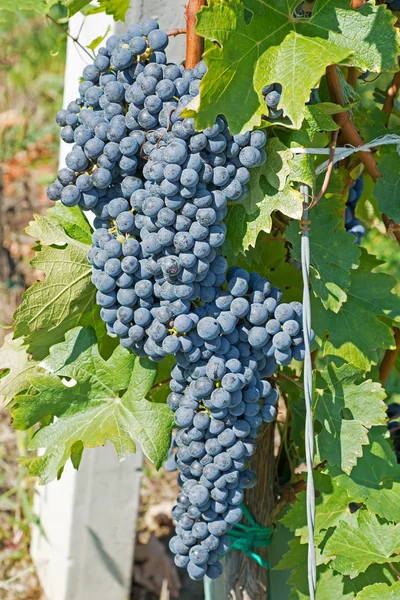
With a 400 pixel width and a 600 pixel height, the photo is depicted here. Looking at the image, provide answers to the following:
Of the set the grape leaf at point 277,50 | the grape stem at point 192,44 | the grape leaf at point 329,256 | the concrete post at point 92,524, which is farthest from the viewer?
the concrete post at point 92,524

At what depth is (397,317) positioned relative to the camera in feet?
3.87

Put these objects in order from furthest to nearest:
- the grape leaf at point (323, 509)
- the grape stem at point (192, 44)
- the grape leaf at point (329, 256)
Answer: the grape leaf at point (323, 509) → the grape leaf at point (329, 256) → the grape stem at point (192, 44)

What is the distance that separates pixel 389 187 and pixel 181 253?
427 mm

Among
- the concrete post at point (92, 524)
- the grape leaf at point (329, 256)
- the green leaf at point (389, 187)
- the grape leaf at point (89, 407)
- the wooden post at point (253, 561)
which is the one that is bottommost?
the concrete post at point (92, 524)

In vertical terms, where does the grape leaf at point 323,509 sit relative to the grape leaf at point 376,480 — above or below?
below

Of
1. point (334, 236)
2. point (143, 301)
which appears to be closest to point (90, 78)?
point (143, 301)

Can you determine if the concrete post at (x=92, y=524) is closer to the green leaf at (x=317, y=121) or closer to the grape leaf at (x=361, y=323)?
the grape leaf at (x=361, y=323)

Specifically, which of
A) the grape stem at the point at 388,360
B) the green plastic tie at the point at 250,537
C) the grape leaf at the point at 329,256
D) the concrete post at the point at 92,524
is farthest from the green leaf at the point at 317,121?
the concrete post at the point at 92,524

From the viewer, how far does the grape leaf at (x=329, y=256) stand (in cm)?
109

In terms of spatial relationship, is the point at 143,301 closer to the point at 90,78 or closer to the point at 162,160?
the point at 162,160

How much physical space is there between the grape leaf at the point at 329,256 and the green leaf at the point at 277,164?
127mm

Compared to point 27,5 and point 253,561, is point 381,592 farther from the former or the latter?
point 27,5

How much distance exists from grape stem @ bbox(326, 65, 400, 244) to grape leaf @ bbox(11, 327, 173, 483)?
1.52 ft

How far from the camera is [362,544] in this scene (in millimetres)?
1153
